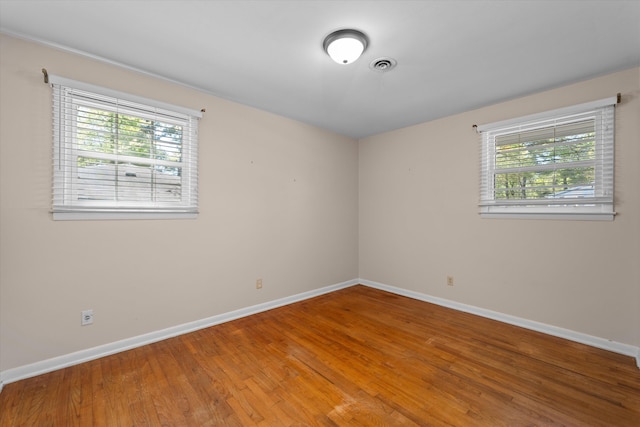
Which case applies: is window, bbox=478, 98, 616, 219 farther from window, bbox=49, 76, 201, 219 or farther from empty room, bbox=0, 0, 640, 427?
window, bbox=49, 76, 201, 219

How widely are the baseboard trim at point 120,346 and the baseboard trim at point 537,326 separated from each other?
76.1 inches

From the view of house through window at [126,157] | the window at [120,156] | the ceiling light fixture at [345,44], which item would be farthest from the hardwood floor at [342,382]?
the ceiling light fixture at [345,44]

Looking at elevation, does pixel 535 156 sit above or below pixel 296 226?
above

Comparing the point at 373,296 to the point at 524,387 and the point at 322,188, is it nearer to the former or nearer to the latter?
the point at 322,188

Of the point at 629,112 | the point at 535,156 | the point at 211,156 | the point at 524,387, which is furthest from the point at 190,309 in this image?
the point at 629,112

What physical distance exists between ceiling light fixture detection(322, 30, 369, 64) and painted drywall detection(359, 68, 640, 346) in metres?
2.13

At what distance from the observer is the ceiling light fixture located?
196 centimetres

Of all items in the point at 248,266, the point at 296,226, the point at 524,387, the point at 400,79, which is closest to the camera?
the point at 524,387

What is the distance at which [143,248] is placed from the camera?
2570mm

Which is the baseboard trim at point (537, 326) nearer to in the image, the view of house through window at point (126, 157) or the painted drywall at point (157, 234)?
the painted drywall at point (157, 234)

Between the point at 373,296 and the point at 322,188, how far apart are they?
5.91 ft

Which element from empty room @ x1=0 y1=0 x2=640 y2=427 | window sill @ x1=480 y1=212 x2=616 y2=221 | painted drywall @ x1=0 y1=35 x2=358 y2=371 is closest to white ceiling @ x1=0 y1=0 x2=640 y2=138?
empty room @ x1=0 y1=0 x2=640 y2=427

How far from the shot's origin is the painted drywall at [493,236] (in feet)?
8.09

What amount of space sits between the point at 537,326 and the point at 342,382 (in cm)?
233
